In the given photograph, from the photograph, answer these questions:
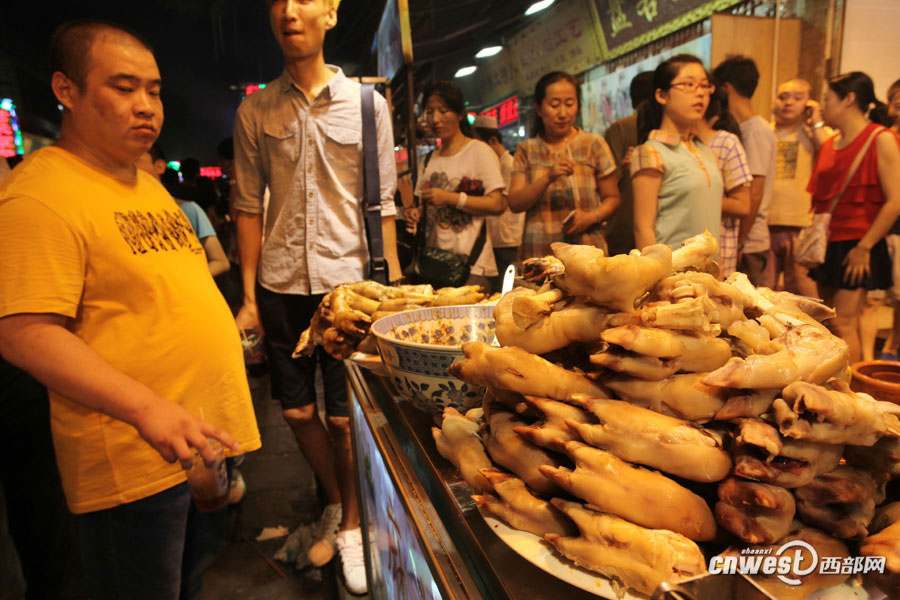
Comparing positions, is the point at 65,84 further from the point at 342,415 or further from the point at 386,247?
the point at 342,415

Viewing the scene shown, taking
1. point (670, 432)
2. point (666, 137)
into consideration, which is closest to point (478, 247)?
point (666, 137)

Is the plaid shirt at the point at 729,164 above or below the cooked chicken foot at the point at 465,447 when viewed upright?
above

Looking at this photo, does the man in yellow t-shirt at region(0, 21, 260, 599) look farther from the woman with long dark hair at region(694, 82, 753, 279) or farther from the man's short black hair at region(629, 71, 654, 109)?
the man's short black hair at region(629, 71, 654, 109)

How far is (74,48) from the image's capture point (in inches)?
63.1

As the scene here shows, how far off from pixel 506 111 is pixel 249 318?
768cm

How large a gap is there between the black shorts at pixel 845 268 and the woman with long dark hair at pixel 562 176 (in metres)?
1.93

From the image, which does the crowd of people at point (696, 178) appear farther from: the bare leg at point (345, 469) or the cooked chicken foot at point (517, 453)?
the cooked chicken foot at point (517, 453)

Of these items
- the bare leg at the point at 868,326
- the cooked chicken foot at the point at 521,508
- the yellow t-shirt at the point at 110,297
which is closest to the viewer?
the cooked chicken foot at the point at 521,508

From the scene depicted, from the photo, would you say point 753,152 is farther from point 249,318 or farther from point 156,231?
Answer: point 156,231

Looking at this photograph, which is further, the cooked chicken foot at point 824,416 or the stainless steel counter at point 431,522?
the stainless steel counter at point 431,522

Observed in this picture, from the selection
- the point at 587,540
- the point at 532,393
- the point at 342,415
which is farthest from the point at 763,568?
the point at 342,415

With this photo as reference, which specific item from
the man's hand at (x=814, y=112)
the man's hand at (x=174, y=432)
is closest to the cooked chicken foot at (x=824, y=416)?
the man's hand at (x=174, y=432)

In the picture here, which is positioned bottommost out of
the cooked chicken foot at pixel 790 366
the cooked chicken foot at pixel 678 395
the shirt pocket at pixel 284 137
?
the cooked chicken foot at pixel 678 395

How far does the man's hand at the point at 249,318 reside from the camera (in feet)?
9.08
